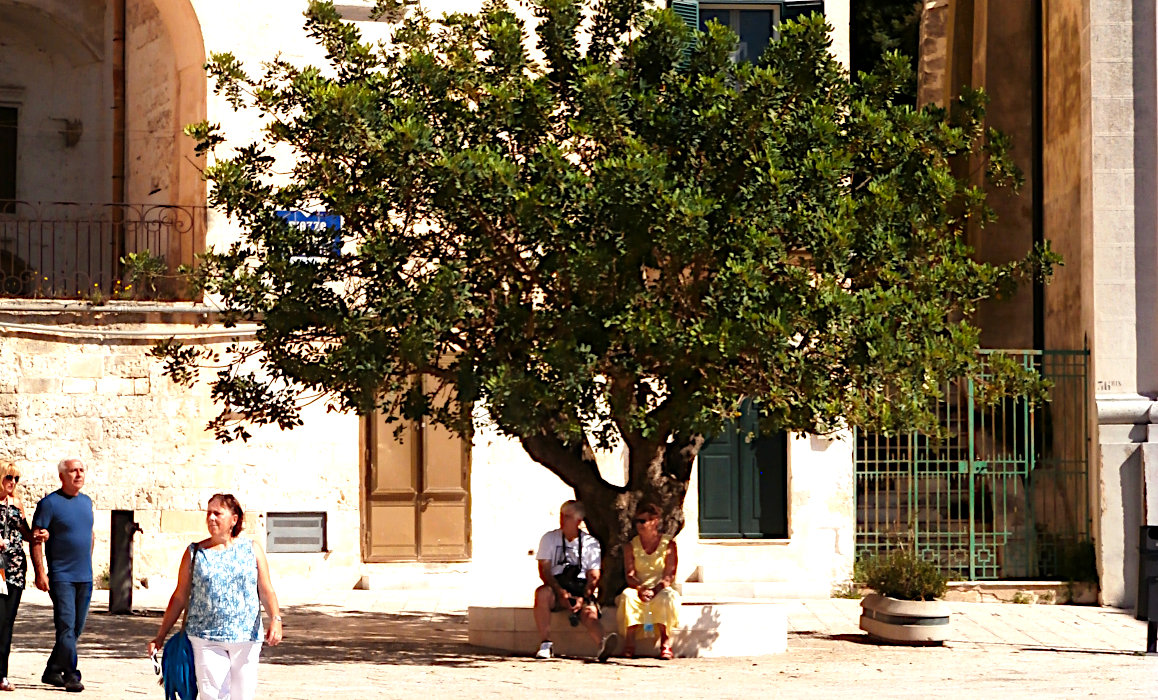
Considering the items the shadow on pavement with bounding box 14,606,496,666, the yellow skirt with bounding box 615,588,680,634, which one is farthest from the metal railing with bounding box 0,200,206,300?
the yellow skirt with bounding box 615,588,680,634

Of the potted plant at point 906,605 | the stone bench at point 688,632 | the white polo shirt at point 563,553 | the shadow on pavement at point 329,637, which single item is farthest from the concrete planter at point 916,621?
the shadow on pavement at point 329,637

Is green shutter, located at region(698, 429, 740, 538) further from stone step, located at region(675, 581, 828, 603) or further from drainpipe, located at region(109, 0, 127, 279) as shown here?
drainpipe, located at region(109, 0, 127, 279)

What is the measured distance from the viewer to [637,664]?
1276 centimetres

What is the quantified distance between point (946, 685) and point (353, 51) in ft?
21.2

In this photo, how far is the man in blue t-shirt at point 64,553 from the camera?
10891 mm

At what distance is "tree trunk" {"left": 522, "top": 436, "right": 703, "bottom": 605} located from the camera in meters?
13.5

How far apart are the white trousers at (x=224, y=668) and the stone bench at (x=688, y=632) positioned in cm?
537

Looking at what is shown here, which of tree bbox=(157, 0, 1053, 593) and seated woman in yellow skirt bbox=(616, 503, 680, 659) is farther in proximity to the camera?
seated woman in yellow skirt bbox=(616, 503, 680, 659)

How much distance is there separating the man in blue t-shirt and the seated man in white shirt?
3557 millimetres

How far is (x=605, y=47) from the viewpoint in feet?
43.6

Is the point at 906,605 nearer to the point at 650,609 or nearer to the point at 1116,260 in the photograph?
the point at 650,609

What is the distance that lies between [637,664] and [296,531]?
21.7ft

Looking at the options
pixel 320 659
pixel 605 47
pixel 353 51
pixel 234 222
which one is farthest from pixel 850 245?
pixel 234 222

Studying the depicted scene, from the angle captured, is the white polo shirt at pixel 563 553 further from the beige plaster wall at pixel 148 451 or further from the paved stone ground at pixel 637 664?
the beige plaster wall at pixel 148 451
